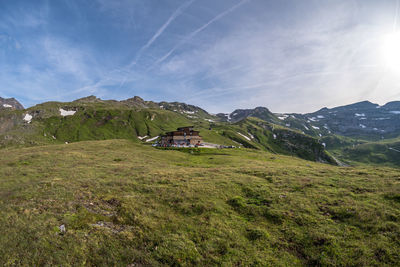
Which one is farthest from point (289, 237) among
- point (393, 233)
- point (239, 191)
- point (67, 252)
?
point (67, 252)

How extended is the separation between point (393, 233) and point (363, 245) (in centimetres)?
279

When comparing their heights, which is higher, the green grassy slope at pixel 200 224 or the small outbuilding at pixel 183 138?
the small outbuilding at pixel 183 138

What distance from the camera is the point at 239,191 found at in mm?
20125

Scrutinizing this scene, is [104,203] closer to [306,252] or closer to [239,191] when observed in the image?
[239,191]

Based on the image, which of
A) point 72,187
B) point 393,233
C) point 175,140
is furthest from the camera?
point 175,140

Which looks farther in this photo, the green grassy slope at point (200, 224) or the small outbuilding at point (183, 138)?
the small outbuilding at point (183, 138)

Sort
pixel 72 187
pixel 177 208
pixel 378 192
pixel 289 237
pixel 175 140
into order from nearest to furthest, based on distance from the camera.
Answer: pixel 289 237, pixel 177 208, pixel 378 192, pixel 72 187, pixel 175 140

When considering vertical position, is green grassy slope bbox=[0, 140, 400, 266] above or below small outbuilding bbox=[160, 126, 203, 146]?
below

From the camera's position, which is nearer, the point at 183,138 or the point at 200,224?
the point at 200,224

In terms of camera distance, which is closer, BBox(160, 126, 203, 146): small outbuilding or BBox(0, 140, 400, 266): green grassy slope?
BBox(0, 140, 400, 266): green grassy slope

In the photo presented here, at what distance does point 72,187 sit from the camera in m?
19.5

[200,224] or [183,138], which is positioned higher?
[183,138]

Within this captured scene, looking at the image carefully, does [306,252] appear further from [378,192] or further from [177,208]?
[378,192]

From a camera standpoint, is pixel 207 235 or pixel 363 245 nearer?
pixel 363 245
